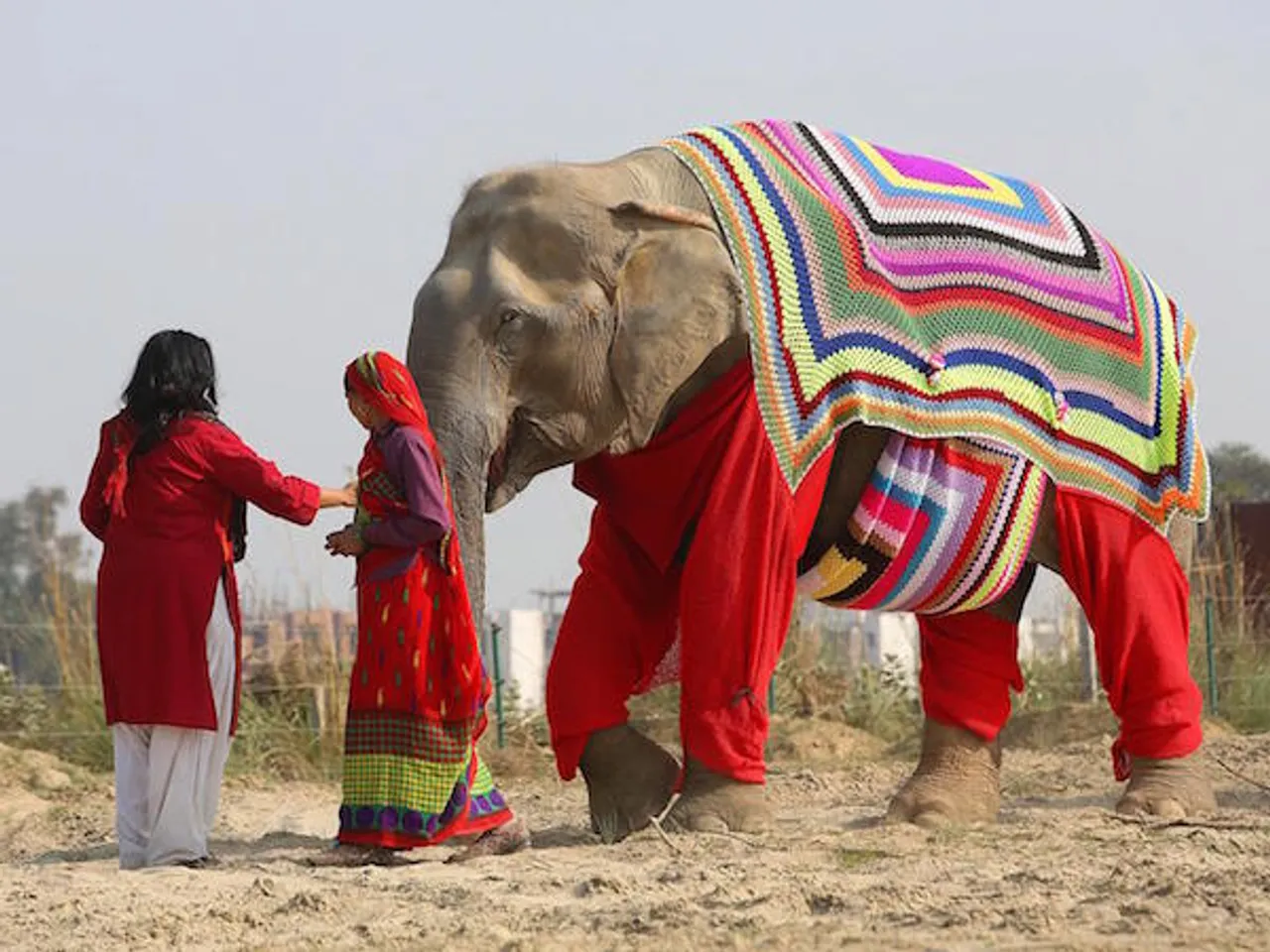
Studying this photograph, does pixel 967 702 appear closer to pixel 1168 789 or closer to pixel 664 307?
pixel 1168 789

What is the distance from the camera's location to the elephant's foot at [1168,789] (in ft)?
27.7

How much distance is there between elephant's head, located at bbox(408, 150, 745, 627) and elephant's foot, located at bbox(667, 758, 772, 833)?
87 cm

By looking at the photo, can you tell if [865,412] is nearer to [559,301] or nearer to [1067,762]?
[559,301]

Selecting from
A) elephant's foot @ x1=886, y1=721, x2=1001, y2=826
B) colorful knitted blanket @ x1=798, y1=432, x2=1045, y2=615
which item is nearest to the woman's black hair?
colorful knitted blanket @ x1=798, y1=432, x2=1045, y2=615

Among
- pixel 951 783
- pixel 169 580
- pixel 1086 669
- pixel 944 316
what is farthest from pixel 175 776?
pixel 1086 669

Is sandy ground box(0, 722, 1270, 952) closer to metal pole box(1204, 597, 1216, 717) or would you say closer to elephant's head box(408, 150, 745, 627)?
elephant's head box(408, 150, 745, 627)

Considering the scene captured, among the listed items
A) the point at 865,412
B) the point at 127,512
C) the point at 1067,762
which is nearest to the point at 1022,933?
the point at 865,412

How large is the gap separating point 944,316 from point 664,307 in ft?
3.23

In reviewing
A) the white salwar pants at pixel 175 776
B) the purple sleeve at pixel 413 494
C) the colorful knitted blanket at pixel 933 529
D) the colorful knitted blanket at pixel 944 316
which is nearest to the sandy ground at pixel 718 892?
the white salwar pants at pixel 175 776

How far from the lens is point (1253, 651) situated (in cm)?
1474

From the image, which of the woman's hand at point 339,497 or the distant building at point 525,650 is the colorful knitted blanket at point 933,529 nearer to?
the woman's hand at point 339,497

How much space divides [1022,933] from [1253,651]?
32.1 ft

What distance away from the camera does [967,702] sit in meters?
8.86

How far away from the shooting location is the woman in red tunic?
7.40 meters
